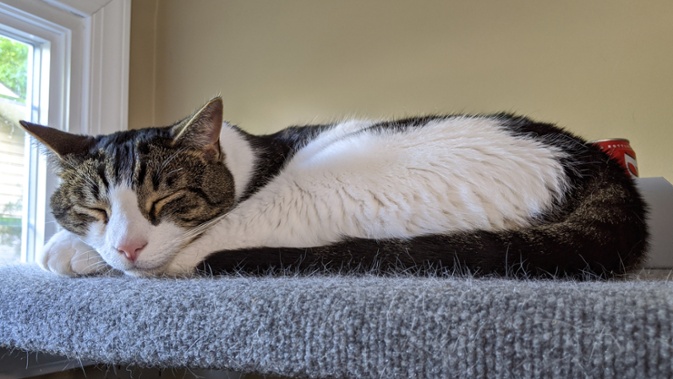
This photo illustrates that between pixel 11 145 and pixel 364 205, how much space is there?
143cm

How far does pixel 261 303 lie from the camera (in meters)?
0.59

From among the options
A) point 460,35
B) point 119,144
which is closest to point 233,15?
point 460,35

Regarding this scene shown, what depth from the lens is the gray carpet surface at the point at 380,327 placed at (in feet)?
1.44

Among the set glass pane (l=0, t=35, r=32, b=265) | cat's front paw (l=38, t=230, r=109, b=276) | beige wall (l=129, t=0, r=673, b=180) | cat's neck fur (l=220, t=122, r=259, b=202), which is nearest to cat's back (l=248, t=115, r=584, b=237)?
cat's neck fur (l=220, t=122, r=259, b=202)

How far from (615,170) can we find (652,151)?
Answer: 68cm

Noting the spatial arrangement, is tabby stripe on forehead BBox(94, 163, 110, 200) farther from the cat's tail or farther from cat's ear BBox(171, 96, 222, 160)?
the cat's tail

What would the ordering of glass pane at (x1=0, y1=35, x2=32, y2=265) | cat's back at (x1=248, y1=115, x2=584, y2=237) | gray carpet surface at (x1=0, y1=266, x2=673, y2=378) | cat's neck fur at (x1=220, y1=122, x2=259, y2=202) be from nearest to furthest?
gray carpet surface at (x1=0, y1=266, x2=673, y2=378) → cat's back at (x1=248, y1=115, x2=584, y2=237) → cat's neck fur at (x1=220, y1=122, x2=259, y2=202) → glass pane at (x1=0, y1=35, x2=32, y2=265)

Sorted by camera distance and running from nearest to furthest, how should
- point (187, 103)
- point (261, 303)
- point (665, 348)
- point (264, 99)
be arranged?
point (665, 348), point (261, 303), point (264, 99), point (187, 103)

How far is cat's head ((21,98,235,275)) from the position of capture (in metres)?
0.93

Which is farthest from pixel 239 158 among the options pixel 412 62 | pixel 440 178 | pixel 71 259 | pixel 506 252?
pixel 412 62

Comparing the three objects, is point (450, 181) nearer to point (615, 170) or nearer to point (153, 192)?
point (615, 170)

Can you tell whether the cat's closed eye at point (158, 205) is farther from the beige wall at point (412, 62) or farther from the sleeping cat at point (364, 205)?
the beige wall at point (412, 62)

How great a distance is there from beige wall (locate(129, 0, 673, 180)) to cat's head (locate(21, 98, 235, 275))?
92 cm

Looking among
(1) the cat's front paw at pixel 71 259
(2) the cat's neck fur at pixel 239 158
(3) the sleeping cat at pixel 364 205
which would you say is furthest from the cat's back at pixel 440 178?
(1) the cat's front paw at pixel 71 259
